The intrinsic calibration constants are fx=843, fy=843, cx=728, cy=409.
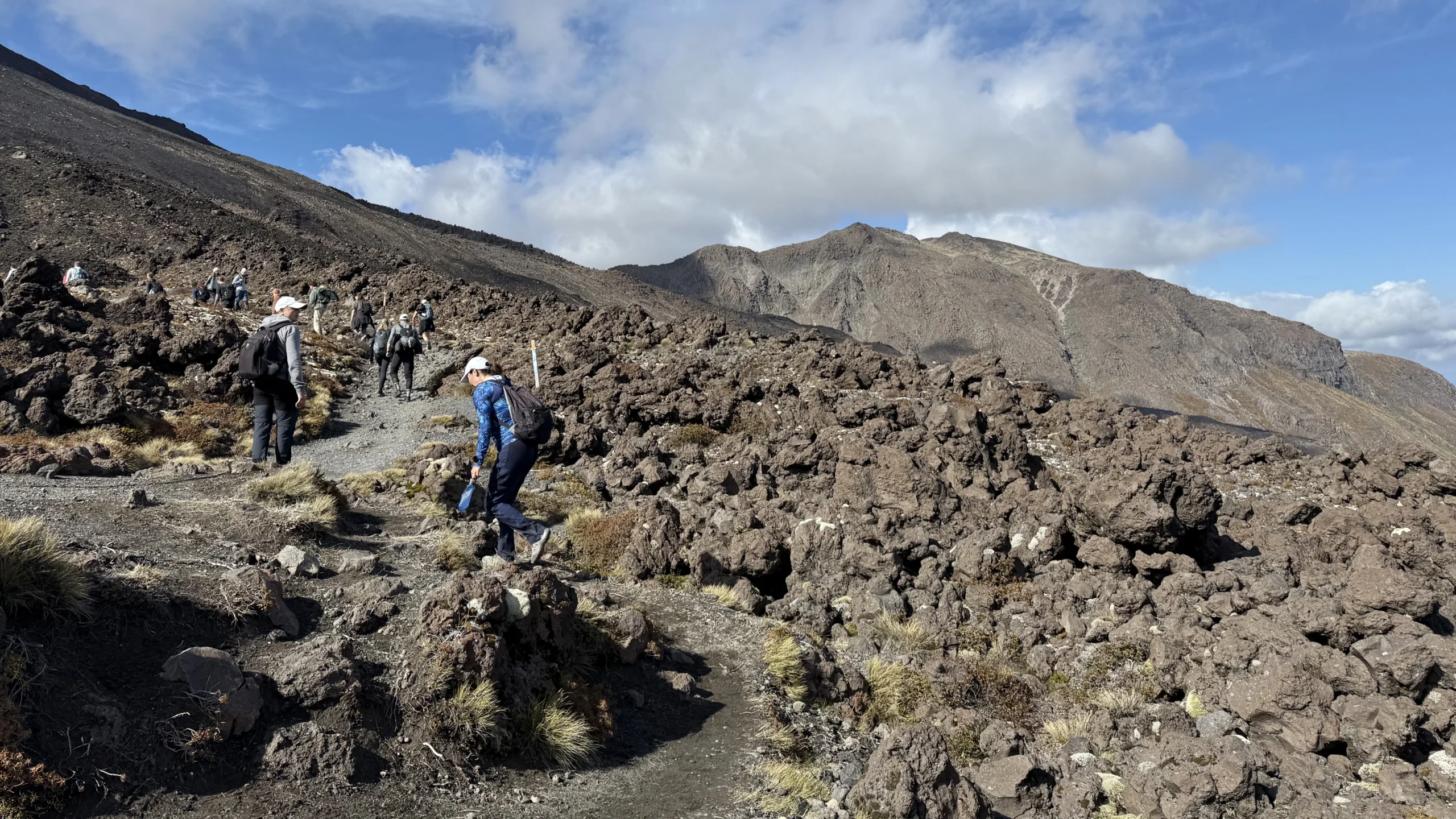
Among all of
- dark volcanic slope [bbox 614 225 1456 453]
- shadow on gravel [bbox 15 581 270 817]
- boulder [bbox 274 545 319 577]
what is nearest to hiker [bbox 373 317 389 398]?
boulder [bbox 274 545 319 577]

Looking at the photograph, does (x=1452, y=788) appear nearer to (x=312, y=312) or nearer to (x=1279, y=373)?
(x=312, y=312)

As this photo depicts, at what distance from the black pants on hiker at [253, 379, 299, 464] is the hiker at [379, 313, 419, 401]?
8.45m

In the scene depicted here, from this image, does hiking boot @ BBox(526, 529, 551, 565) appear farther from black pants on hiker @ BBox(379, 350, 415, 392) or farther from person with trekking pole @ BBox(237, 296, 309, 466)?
black pants on hiker @ BBox(379, 350, 415, 392)

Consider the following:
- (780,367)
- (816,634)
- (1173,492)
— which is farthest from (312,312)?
(1173,492)

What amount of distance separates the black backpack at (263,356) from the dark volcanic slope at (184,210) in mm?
28445

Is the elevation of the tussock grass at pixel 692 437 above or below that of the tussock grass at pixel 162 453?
above

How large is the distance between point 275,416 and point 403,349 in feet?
29.2

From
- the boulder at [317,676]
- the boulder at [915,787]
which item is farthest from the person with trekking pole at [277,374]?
the boulder at [915,787]

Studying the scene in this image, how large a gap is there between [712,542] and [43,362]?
11748mm

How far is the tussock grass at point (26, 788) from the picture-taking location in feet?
11.7

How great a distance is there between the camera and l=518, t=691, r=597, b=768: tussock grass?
537cm

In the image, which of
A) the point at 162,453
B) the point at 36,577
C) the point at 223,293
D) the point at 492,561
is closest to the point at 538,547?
the point at 492,561

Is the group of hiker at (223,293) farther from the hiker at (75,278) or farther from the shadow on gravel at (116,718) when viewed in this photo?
the shadow on gravel at (116,718)

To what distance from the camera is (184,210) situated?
43000 mm
